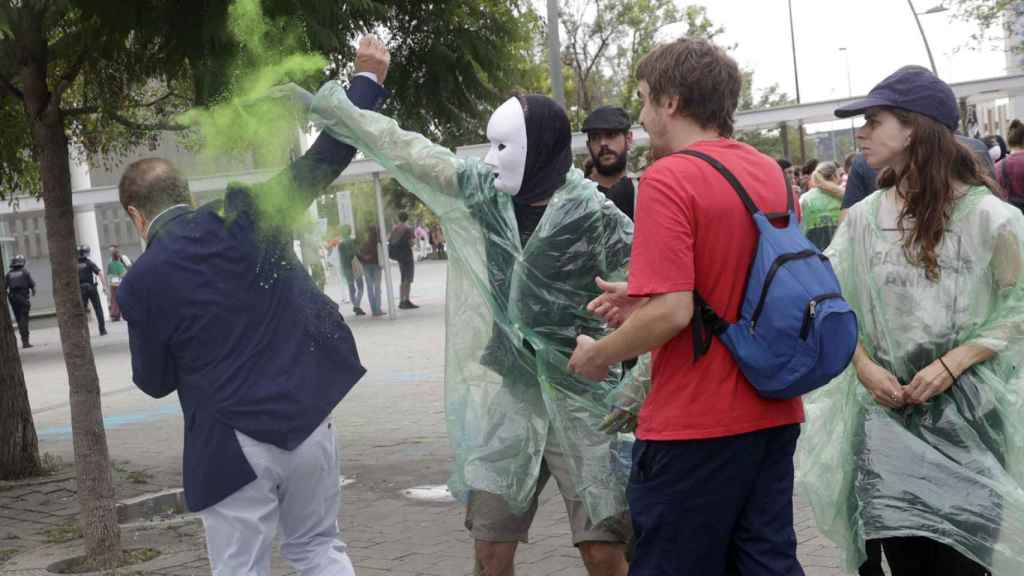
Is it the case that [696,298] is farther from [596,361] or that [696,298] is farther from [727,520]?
[727,520]

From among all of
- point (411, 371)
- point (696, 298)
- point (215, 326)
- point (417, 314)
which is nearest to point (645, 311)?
point (696, 298)

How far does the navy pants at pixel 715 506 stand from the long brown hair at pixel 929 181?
2.60 feet

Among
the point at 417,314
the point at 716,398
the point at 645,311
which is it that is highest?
the point at 645,311

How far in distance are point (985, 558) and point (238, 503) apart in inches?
80.6

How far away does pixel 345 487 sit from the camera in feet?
23.8

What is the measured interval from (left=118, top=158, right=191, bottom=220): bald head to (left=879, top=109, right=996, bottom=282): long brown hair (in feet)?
6.73

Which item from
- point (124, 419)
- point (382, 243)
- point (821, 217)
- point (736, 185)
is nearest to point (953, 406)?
point (736, 185)

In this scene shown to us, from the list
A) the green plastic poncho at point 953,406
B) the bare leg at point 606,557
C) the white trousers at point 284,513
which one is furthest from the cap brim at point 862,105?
the white trousers at point 284,513

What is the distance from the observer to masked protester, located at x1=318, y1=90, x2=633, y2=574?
3.57 metres

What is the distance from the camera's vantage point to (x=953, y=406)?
3273 mm

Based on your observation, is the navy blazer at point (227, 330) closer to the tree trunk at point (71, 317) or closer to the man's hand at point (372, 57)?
the man's hand at point (372, 57)

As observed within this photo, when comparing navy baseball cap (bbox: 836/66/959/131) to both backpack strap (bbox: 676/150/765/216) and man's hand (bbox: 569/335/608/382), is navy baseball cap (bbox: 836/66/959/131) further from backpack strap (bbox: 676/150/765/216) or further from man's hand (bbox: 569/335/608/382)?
man's hand (bbox: 569/335/608/382)

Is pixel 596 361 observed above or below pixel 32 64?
below

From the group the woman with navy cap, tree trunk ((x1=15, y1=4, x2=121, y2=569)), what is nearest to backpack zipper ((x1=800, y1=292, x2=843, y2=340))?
the woman with navy cap
